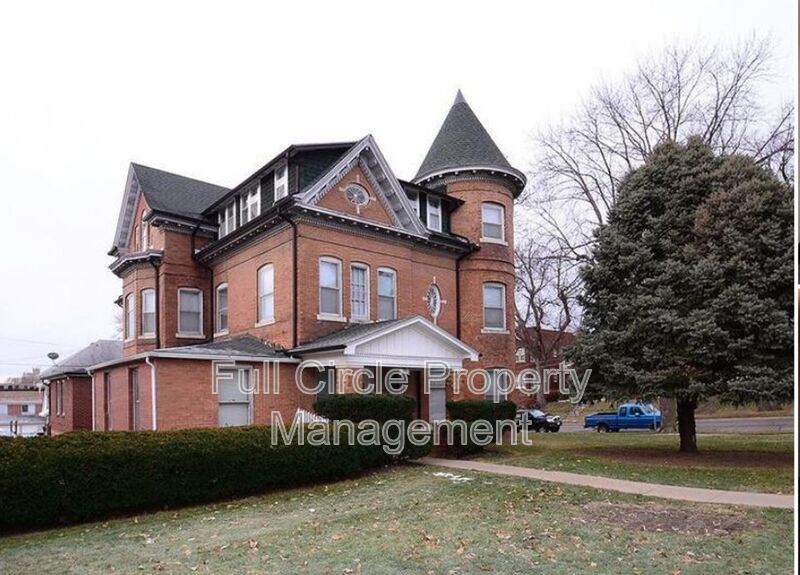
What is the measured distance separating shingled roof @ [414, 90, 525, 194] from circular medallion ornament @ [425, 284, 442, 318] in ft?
14.6

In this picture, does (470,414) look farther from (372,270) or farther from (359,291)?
(372,270)

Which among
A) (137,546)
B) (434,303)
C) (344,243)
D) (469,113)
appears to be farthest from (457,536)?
(469,113)

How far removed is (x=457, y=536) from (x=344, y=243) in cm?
1192

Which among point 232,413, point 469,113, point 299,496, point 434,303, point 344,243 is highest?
point 469,113

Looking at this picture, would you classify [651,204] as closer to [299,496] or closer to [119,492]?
[299,496]

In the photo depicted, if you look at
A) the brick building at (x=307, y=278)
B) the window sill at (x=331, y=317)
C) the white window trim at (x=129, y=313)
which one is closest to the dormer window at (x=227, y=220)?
the brick building at (x=307, y=278)

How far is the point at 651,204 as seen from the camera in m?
16.9

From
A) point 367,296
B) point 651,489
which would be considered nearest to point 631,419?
point 367,296

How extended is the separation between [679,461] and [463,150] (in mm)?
13258

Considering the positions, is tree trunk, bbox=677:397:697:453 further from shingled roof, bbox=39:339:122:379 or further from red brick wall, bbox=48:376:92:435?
shingled roof, bbox=39:339:122:379

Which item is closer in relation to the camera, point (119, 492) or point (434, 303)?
point (119, 492)

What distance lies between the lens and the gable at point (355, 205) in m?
18.6

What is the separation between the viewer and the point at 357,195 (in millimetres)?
19359

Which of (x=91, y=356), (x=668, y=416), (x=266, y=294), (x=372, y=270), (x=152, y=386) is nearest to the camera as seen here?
(x=152, y=386)
